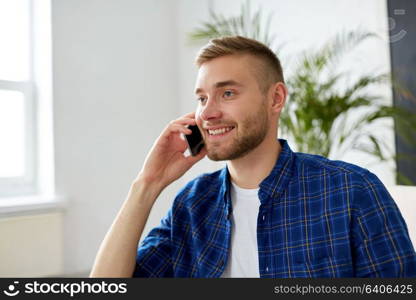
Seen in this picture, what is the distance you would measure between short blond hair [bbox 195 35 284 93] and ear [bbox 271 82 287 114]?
21 millimetres

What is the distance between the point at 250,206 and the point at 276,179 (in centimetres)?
11

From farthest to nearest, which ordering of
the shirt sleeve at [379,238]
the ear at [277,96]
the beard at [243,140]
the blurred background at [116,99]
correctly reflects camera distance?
the blurred background at [116,99] < the ear at [277,96] < the beard at [243,140] < the shirt sleeve at [379,238]

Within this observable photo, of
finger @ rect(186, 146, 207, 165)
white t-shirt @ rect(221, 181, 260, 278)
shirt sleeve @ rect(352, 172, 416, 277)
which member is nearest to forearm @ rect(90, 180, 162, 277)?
finger @ rect(186, 146, 207, 165)

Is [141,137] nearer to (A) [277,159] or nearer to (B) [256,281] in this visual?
(A) [277,159]

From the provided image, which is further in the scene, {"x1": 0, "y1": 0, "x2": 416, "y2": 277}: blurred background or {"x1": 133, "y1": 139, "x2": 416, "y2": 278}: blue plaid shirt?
{"x1": 0, "y1": 0, "x2": 416, "y2": 277}: blurred background

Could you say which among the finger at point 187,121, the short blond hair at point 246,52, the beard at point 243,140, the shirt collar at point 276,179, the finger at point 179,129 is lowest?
Answer: the shirt collar at point 276,179

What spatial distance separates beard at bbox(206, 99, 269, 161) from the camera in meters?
1.33

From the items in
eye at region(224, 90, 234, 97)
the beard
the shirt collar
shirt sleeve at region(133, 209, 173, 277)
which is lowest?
shirt sleeve at region(133, 209, 173, 277)

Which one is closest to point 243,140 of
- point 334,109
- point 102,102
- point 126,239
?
point 126,239

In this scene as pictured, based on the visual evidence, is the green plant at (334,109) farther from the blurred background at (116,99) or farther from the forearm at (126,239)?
the forearm at (126,239)

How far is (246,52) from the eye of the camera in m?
1.39

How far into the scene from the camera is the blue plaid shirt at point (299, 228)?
1.10 metres

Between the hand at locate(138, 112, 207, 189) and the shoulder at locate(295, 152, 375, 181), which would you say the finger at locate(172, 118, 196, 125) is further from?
the shoulder at locate(295, 152, 375, 181)

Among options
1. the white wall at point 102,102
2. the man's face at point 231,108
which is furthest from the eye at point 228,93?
the white wall at point 102,102
